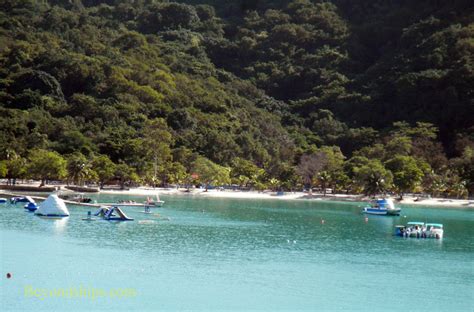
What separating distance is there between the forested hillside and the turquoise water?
41.1 meters

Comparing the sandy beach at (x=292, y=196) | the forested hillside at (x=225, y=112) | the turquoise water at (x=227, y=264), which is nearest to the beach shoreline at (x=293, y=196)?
the sandy beach at (x=292, y=196)

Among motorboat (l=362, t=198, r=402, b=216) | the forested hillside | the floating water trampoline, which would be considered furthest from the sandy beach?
the floating water trampoline

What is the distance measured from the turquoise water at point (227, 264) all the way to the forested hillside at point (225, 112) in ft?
135

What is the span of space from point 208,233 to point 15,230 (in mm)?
14444

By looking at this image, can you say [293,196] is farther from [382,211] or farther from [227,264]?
[227,264]

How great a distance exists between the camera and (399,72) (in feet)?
586

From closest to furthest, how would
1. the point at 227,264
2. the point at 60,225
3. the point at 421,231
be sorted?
1. the point at 227,264
2. the point at 60,225
3. the point at 421,231

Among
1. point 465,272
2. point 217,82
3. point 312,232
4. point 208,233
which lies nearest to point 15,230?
point 208,233

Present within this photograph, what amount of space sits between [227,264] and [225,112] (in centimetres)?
11308

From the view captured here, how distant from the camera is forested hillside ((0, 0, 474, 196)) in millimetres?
114688

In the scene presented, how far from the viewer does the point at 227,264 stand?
46.3 metres

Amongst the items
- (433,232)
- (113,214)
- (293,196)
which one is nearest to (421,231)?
(433,232)

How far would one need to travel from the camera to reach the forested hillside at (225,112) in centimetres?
11469

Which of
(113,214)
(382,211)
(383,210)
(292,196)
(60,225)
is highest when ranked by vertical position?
(292,196)
